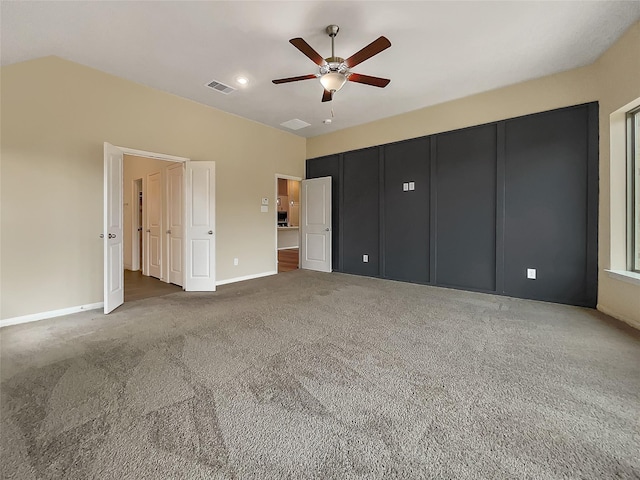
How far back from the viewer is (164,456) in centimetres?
127

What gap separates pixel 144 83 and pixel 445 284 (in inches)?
217

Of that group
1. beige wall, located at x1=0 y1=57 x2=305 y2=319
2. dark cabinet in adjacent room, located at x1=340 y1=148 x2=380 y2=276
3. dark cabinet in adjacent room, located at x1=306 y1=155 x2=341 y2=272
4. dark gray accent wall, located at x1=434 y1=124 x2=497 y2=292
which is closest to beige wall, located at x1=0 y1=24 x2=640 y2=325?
beige wall, located at x1=0 y1=57 x2=305 y2=319

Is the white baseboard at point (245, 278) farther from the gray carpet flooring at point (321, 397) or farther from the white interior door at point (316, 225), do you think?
the gray carpet flooring at point (321, 397)

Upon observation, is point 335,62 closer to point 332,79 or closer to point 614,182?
point 332,79

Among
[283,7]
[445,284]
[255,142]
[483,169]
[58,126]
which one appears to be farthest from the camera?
[255,142]

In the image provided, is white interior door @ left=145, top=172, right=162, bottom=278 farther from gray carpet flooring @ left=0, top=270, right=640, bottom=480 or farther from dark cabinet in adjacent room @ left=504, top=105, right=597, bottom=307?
dark cabinet in adjacent room @ left=504, top=105, right=597, bottom=307

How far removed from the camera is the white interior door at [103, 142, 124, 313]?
3.33 metres

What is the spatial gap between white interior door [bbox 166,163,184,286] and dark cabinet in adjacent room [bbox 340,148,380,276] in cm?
314

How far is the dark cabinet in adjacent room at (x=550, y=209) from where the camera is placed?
3.52 metres

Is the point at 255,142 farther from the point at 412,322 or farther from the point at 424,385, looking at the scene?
the point at 424,385

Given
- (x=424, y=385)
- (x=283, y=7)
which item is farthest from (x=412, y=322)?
(x=283, y=7)

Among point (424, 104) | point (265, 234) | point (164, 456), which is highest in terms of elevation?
point (424, 104)

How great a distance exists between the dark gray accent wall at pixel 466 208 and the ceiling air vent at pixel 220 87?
3.38m

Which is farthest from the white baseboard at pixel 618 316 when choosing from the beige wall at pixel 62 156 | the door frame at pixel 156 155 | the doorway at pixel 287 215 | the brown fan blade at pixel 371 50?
the doorway at pixel 287 215
